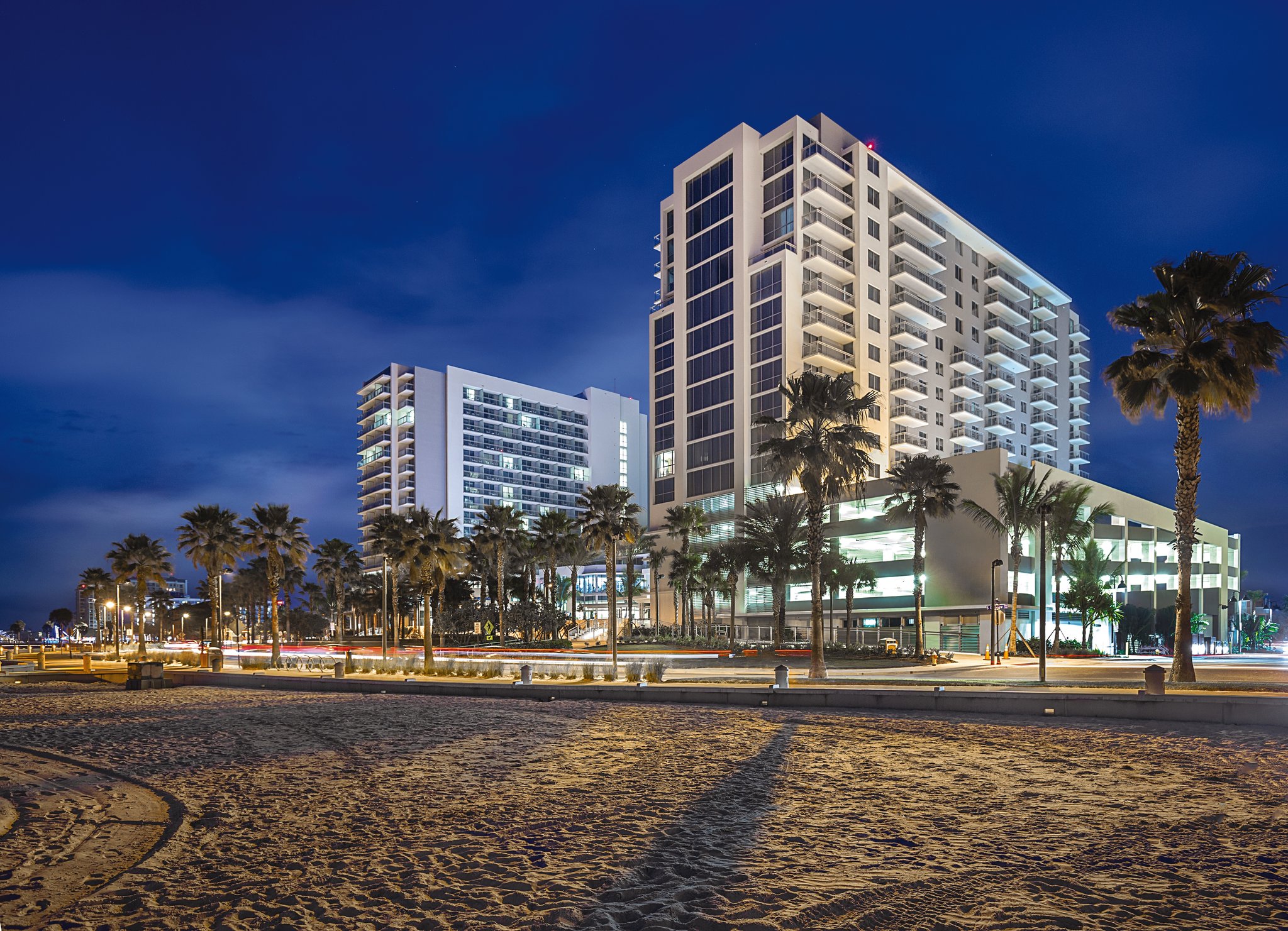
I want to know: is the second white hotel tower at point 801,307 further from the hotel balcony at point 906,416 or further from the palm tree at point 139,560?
the palm tree at point 139,560

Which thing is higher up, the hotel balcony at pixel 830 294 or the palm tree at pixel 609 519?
the hotel balcony at pixel 830 294

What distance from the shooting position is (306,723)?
58.5 ft

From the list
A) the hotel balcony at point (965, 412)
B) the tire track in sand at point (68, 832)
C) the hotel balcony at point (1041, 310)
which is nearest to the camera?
the tire track in sand at point (68, 832)

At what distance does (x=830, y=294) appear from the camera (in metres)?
81.9

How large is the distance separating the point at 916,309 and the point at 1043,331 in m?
32.3

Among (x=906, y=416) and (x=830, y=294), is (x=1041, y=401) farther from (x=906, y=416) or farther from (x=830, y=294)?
(x=830, y=294)

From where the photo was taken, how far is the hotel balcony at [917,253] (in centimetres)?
8750

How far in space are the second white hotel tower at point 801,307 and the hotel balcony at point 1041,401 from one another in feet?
31.7

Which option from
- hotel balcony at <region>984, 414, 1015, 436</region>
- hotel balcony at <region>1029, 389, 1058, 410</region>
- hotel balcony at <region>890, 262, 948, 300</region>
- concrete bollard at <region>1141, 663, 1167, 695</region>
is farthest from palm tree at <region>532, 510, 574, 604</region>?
hotel balcony at <region>1029, 389, 1058, 410</region>

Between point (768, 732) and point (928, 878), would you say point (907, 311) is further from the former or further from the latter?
point (928, 878)

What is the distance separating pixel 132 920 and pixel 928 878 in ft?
19.5

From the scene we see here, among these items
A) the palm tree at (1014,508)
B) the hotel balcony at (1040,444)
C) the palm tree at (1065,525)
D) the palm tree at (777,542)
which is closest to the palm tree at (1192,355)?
the palm tree at (777,542)

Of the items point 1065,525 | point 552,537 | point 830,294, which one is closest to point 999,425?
point 830,294

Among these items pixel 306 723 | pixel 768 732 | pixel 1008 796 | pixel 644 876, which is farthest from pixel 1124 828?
pixel 306 723
